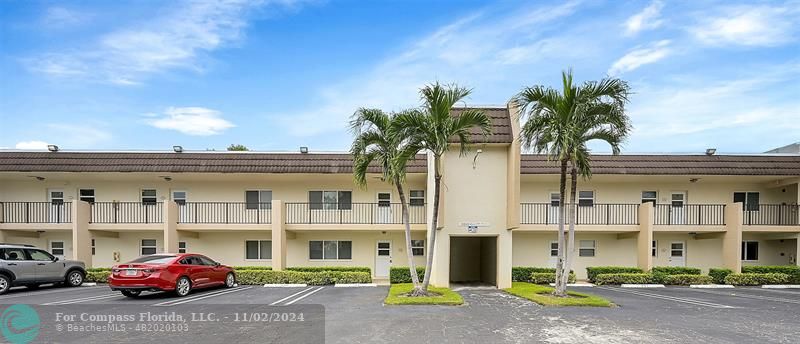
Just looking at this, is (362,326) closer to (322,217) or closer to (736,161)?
(322,217)

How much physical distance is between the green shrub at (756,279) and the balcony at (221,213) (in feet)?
64.9

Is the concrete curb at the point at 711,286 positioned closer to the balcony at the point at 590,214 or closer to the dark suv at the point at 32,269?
the balcony at the point at 590,214

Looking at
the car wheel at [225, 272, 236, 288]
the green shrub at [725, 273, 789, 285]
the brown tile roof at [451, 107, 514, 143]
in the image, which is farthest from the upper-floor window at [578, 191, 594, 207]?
the car wheel at [225, 272, 236, 288]

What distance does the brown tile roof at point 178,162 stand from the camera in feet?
60.7

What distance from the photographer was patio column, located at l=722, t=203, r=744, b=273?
733 inches

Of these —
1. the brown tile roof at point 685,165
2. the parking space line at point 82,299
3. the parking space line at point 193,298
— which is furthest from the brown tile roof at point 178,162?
the parking space line at point 82,299

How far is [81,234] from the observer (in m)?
18.4

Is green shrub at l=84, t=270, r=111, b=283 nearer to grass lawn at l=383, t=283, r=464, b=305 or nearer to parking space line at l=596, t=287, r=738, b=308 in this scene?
grass lawn at l=383, t=283, r=464, b=305

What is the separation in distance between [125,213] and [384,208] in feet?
37.3

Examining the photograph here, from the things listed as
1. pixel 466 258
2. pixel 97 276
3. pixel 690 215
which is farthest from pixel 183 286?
pixel 690 215

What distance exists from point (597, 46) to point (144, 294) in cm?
1724

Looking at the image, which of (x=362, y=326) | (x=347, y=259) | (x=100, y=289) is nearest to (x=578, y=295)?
(x=362, y=326)

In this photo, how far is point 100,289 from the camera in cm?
1574

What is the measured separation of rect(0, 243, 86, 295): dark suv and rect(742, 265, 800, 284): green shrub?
27241 millimetres
